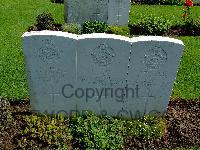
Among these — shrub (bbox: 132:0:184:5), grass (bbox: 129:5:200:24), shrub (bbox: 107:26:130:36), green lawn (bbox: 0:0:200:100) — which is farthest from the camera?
shrub (bbox: 132:0:184:5)

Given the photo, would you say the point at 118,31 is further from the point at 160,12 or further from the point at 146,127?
the point at 146,127

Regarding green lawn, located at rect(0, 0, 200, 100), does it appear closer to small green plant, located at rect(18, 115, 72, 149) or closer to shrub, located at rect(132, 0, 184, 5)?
shrub, located at rect(132, 0, 184, 5)

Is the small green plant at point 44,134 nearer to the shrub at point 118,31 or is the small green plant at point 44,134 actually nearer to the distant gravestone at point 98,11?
the shrub at point 118,31

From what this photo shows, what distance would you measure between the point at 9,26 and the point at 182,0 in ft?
23.5

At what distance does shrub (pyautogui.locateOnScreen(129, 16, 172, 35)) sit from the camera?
490 inches

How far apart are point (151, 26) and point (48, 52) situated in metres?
5.81

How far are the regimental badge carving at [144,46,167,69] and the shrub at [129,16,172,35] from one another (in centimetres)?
481

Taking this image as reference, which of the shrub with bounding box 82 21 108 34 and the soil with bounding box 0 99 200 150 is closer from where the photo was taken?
the soil with bounding box 0 99 200 150

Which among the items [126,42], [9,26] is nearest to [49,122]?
[126,42]

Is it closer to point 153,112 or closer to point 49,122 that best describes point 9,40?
point 49,122

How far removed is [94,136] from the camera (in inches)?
298

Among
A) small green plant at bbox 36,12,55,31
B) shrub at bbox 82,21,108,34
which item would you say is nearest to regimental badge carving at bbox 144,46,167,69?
shrub at bbox 82,21,108,34

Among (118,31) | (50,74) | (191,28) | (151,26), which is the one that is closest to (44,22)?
(118,31)

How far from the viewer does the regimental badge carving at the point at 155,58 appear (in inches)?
297
